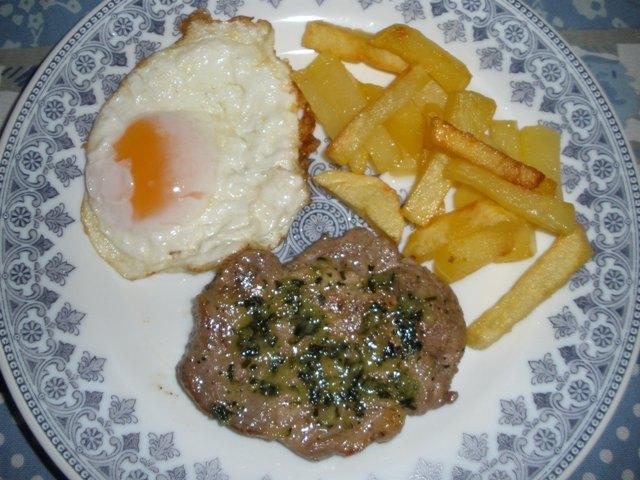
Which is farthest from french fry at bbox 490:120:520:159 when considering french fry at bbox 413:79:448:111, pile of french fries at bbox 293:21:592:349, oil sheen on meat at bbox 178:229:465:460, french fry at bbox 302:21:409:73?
oil sheen on meat at bbox 178:229:465:460

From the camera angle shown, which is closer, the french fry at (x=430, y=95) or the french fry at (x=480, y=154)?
the french fry at (x=480, y=154)

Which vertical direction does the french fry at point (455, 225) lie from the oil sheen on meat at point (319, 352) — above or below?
above

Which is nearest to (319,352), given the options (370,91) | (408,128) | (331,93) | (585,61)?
(408,128)

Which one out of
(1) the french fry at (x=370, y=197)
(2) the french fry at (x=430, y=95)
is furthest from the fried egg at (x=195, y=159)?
(2) the french fry at (x=430, y=95)

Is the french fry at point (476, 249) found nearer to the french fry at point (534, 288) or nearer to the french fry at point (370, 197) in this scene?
the french fry at point (534, 288)

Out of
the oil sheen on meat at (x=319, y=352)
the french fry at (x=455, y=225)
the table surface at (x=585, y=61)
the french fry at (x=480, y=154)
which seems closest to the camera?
the oil sheen on meat at (x=319, y=352)

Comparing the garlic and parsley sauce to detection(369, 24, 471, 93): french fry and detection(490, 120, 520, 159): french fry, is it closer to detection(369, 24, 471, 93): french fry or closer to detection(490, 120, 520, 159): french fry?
detection(490, 120, 520, 159): french fry

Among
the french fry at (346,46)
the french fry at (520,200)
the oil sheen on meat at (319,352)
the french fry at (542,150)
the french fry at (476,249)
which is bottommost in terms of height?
the oil sheen on meat at (319,352)
